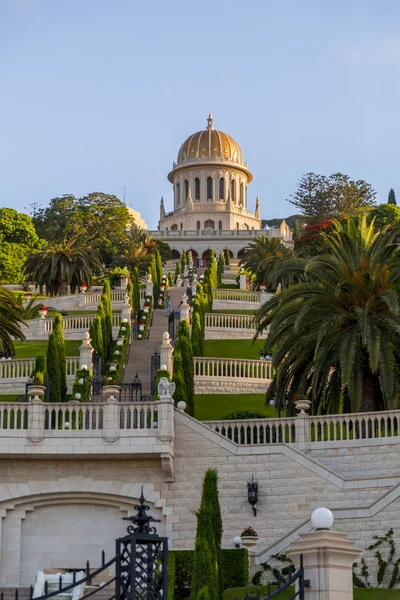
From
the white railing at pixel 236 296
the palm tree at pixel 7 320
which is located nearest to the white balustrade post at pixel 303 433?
the palm tree at pixel 7 320

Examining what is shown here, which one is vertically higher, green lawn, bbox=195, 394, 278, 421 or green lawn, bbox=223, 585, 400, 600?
green lawn, bbox=195, 394, 278, 421

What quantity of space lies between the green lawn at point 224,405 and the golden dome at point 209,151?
103 metres

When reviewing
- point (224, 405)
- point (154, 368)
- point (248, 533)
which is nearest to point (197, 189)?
point (154, 368)

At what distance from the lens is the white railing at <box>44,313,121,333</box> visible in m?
59.7

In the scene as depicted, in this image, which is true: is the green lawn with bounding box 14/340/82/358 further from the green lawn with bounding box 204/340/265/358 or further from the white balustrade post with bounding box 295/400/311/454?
the white balustrade post with bounding box 295/400/311/454

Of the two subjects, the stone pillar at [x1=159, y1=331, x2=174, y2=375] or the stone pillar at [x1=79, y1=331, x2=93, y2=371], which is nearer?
the stone pillar at [x1=159, y1=331, x2=174, y2=375]

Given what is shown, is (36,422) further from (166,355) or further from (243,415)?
(166,355)

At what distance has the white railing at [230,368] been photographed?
48.9m

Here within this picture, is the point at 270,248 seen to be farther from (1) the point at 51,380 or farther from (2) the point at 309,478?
(2) the point at 309,478

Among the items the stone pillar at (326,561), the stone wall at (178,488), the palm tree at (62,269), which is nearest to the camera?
the stone pillar at (326,561)

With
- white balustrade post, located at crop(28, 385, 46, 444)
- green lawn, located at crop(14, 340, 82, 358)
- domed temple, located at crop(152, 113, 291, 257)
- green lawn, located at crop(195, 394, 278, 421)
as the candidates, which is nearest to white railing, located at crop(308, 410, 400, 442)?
green lawn, located at crop(195, 394, 278, 421)

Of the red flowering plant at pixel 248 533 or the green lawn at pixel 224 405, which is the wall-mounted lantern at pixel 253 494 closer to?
the red flowering plant at pixel 248 533

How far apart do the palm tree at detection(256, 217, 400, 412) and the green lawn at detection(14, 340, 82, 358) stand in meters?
17.0

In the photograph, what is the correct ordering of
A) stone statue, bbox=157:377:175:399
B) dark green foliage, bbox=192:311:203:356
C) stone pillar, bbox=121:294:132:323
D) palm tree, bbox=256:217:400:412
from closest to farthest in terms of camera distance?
stone statue, bbox=157:377:175:399 < palm tree, bbox=256:217:400:412 < dark green foliage, bbox=192:311:203:356 < stone pillar, bbox=121:294:132:323
